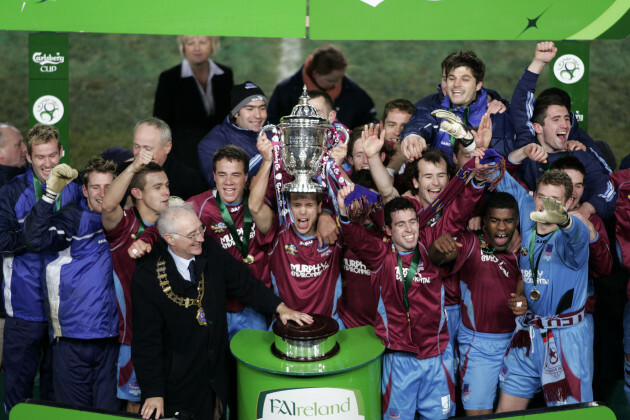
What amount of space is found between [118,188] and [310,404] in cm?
180

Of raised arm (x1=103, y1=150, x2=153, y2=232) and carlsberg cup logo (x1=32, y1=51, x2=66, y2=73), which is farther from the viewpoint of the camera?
Answer: carlsberg cup logo (x1=32, y1=51, x2=66, y2=73)

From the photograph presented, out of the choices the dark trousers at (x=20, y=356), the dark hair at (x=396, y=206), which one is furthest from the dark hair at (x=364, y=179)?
the dark trousers at (x=20, y=356)

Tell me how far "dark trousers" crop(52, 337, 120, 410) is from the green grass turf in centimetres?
602

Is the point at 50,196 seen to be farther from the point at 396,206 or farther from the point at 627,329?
the point at 627,329

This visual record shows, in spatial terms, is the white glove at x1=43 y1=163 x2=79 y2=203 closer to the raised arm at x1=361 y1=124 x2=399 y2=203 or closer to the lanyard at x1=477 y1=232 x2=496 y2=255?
the raised arm at x1=361 y1=124 x2=399 y2=203

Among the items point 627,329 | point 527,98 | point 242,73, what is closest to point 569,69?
point 527,98

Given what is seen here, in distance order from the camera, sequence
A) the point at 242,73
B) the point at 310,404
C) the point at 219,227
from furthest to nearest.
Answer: the point at 242,73
the point at 219,227
the point at 310,404

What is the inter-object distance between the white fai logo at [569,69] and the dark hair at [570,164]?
3.87 ft

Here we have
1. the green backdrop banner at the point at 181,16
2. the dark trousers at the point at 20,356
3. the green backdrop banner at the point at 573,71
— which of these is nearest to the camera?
the green backdrop banner at the point at 181,16

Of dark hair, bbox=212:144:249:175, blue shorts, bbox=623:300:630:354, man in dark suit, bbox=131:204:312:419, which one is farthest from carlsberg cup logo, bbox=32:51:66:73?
blue shorts, bbox=623:300:630:354

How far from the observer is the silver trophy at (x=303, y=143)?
13.8ft

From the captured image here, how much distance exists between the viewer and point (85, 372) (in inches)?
189

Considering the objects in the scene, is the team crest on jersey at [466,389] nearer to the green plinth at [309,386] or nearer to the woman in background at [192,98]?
the green plinth at [309,386]

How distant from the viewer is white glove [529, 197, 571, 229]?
3955 mm
